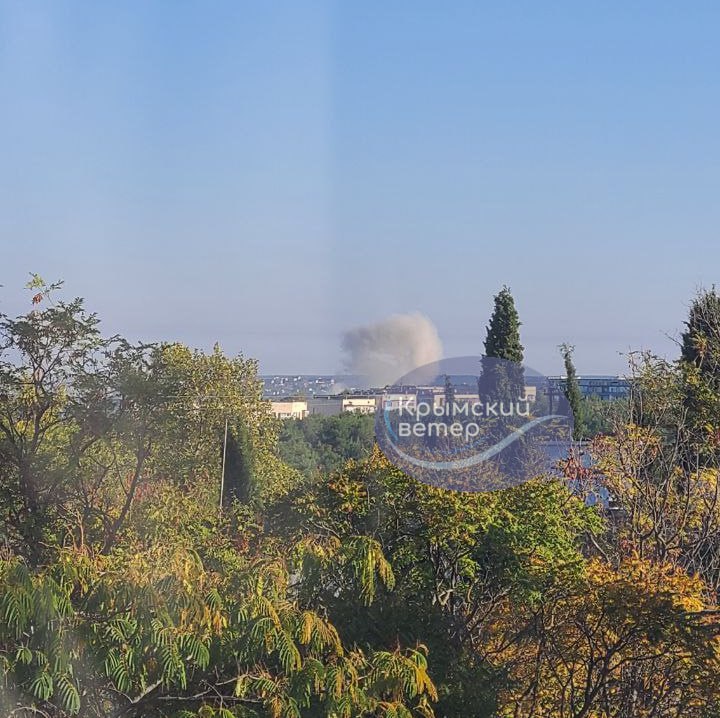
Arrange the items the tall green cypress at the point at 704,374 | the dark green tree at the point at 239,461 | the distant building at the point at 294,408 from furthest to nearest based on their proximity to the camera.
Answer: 1. the distant building at the point at 294,408
2. the dark green tree at the point at 239,461
3. the tall green cypress at the point at 704,374

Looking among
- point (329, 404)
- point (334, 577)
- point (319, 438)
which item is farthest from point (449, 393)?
point (329, 404)

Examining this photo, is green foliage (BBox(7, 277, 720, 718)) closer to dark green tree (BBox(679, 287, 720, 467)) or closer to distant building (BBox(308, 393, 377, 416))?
dark green tree (BBox(679, 287, 720, 467))

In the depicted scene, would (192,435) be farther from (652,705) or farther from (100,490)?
(652,705)

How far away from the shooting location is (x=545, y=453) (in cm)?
870
